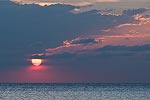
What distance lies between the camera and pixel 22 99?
295ft

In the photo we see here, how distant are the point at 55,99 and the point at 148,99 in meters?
13.3

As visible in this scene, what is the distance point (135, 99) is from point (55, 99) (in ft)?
37.9

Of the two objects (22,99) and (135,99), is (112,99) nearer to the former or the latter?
(135,99)

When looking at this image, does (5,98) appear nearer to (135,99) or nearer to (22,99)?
(22,99)

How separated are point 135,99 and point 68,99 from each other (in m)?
9.90

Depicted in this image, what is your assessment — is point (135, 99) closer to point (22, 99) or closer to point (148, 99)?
point (148, 99)

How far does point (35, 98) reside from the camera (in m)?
93.7

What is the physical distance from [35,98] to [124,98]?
41.5 feet

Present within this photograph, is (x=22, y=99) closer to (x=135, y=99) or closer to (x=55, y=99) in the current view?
(x=55, y=99)

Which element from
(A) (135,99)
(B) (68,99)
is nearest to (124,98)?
(A) (135,99)

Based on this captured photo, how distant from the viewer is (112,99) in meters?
91.9

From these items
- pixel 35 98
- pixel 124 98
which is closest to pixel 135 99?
pixel 124 98

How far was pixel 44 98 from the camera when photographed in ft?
307

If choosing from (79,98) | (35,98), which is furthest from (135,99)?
(35,98)
